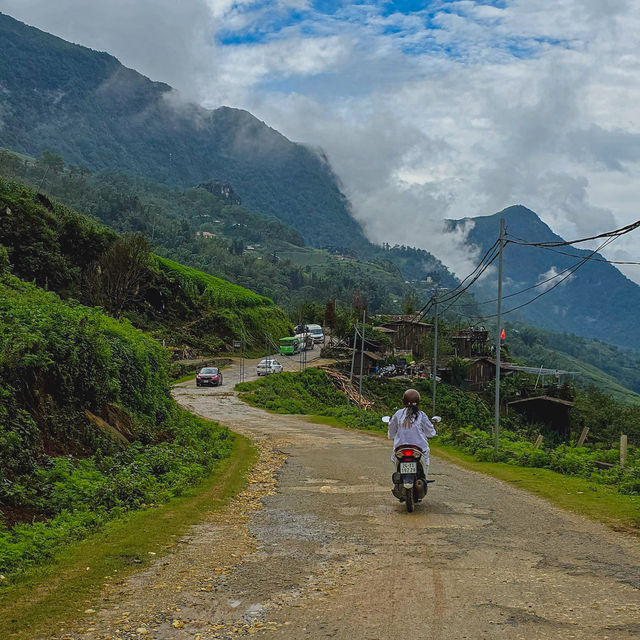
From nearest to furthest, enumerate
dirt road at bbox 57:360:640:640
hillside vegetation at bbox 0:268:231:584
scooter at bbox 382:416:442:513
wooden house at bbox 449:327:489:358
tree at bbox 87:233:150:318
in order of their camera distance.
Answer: dirt road at bbox 57:360:640:640, hillside vegetation at bbox 0:268:231:584, scooter at bbox 382:416:442:513, tree at bbox 87:233:150:318, wooden house at bbox 449:327:489:358

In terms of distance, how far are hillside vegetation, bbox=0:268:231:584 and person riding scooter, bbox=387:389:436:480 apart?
13.0 feet

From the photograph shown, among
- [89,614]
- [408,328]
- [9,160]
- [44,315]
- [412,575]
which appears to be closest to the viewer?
[89,614]

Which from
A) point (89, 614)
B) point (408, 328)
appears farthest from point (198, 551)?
point (408, 328)

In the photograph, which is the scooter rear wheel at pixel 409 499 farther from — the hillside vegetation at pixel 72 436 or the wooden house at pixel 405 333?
the wooden house at pixel 405 333

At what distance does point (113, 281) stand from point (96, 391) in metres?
42.6

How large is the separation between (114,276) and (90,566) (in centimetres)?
5024

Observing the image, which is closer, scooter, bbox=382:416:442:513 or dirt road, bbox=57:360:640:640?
dirt road, bbox=57:360:640:640

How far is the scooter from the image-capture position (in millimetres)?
10250

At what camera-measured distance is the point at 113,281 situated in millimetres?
54875

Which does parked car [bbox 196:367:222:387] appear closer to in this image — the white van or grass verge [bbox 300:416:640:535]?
grass verge [bbox 300:416:640:535]

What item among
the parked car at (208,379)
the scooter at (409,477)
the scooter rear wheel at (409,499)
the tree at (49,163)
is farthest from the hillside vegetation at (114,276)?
the tree at (49,163)

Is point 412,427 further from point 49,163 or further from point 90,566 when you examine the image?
point 49,163

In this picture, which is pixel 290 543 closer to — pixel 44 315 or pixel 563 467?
pixel 44 315

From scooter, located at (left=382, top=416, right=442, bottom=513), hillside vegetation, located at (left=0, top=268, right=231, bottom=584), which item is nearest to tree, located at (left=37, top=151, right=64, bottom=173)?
hillside vegetation, located at (left=0, top=268, right=231, bottom=584)
